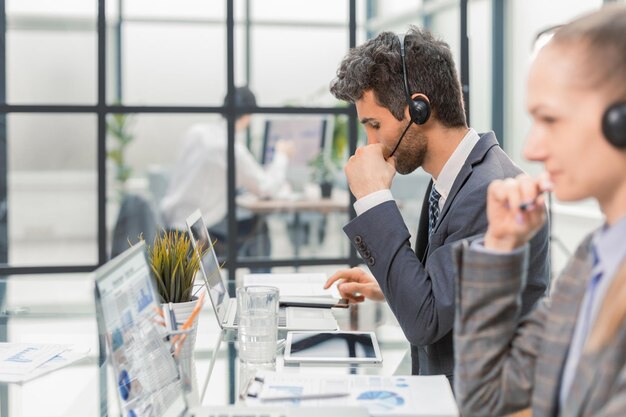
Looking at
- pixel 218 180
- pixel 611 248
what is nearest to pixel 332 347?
pixel 611 248

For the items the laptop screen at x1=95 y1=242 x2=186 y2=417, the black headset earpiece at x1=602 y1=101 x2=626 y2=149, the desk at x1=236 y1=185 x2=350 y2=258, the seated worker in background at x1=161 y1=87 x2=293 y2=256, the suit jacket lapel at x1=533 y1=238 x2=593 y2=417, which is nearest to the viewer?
the black headset earpiece at x1=602 y1=101 x2=626 y2=149

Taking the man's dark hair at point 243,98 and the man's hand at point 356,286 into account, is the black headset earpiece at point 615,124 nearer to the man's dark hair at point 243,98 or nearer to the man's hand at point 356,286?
the man's hand at point 356,286

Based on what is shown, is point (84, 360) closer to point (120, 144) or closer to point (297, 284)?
point (297, 284)

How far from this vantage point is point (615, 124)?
36.9 inches

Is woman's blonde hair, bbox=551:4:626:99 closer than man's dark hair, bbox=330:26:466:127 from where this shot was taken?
Yes

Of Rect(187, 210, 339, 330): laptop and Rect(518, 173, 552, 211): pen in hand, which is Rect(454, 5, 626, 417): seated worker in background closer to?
Rect(518, 173, 552, 211): pen in hand

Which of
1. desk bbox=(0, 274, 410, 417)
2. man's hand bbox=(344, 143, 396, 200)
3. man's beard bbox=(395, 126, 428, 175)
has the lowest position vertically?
desk bbox=(0, 274, 410, 417)

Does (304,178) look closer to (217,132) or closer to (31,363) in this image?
(217,132)

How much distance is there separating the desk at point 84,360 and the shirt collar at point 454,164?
36 cm

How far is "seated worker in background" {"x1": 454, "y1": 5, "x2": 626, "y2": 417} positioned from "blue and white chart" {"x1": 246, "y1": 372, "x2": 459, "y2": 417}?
7cm

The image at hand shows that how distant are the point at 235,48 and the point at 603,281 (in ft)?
9.17

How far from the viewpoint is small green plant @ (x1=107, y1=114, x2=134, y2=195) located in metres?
3.51

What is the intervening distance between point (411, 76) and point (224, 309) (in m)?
0.72

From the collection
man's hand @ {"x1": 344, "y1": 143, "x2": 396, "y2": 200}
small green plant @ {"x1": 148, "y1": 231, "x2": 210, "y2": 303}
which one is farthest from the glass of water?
man's hand @ {"x1": 344, "y1": 143, "x2": 396, "y2": 200}
